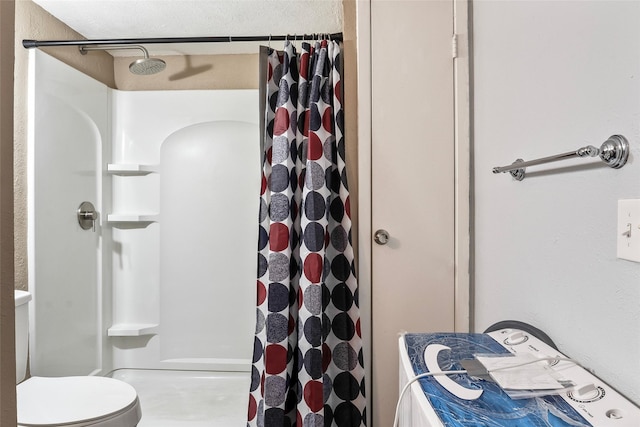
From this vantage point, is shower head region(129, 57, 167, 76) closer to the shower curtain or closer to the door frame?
the shower curtain

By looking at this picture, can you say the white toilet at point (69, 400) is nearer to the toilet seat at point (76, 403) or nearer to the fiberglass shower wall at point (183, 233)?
the toilet seat at point (76, 403)

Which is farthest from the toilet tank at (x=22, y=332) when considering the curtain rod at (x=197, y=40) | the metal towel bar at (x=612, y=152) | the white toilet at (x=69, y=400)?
the metal towel bar at (x=612, y=152)

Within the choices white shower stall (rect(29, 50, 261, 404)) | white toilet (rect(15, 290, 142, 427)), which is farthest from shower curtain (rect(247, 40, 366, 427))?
white shower stall (rect(29, 50, 261, 404))

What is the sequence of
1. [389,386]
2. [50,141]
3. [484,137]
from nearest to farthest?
[484,137] → [389,386] → [50,141]

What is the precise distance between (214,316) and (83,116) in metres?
1.34

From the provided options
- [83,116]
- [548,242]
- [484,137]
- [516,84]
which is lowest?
[548,242]

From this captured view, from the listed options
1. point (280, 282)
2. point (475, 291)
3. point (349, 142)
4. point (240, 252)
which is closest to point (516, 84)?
point (349, 142)

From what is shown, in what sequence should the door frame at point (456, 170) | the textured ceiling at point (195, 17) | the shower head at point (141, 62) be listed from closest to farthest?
the door frame at point (456, 170)
the textured ceiling at point (195, 17)
the shower head at point (141, 62)

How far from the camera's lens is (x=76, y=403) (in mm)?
1338

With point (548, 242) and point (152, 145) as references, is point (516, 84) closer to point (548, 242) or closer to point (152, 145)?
point (548, 242)

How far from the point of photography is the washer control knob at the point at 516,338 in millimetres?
901

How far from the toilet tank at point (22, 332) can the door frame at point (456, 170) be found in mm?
1283

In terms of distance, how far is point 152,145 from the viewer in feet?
7.66

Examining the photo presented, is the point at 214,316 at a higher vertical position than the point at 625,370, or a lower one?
lower
